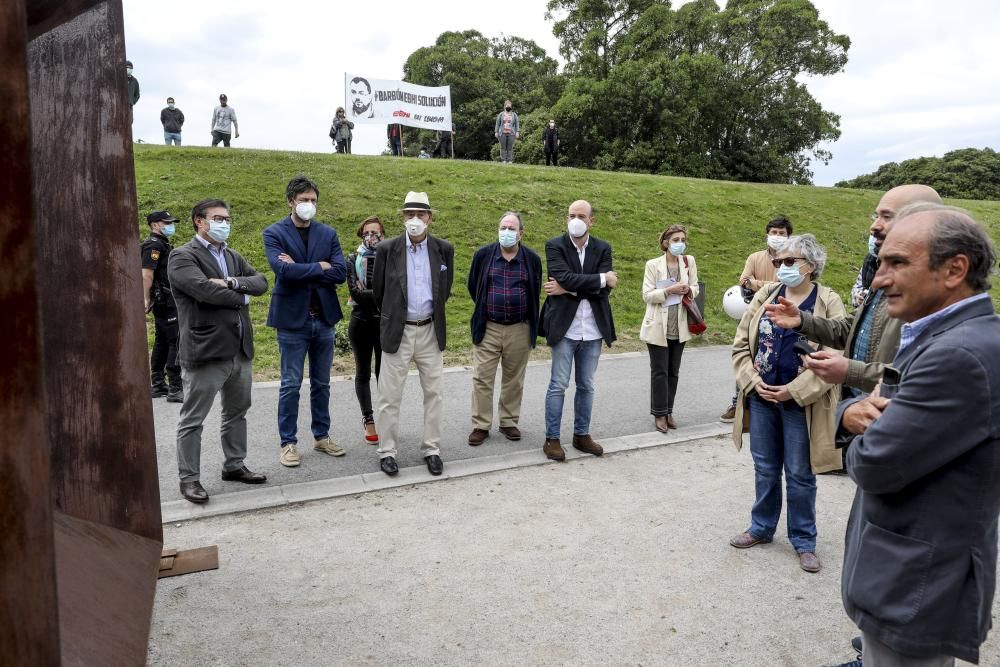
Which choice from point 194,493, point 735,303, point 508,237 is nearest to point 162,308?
point 194,493

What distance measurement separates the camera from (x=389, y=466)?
532 cm

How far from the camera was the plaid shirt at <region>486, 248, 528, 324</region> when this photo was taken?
614 cm

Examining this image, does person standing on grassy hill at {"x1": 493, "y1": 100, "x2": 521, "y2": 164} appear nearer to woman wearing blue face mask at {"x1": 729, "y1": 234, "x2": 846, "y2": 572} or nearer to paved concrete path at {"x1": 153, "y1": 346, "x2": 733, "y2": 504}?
paved concrete path at {"x1": 153, "y1": 346, "x2": 733, "y2": 504}

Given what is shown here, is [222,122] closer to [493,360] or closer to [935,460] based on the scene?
[493,360]

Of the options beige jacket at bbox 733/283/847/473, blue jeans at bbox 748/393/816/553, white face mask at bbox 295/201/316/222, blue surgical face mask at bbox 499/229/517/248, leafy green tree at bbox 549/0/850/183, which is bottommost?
blue jeans at bbox 748/393/816/553

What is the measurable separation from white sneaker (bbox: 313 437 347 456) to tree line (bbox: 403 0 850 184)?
26179 mm

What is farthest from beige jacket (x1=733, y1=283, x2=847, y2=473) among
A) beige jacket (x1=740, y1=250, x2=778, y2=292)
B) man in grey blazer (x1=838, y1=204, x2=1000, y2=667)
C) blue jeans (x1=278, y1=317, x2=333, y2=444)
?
blue jeans (x1=278, y1=317, x2=333, y2=444)

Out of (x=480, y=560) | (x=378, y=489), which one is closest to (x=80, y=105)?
(x=480, y=560)

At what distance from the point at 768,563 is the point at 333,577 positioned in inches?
98.2

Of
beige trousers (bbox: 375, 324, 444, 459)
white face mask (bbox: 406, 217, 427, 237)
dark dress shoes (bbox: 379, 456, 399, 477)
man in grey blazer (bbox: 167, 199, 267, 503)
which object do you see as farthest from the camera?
white face mask (bbox: 406, 217, 427, 237)

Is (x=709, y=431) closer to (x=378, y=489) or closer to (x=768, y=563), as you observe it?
(x=768, y=563)

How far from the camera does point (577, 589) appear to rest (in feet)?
12.1

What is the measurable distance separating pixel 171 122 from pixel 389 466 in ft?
56.1

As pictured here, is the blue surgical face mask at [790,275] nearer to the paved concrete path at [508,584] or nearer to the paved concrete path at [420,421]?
the paved concrete path at [508,584]
